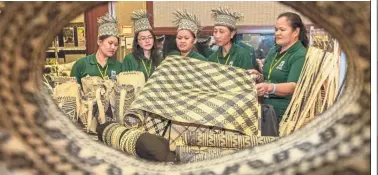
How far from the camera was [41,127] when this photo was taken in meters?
0.24

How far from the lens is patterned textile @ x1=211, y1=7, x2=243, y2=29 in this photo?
1335 mm

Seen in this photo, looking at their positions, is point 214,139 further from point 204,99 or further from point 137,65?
point 137,65

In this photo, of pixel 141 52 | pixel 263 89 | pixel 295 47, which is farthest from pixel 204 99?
pixel 141 52

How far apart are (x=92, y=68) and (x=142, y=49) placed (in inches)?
7.2

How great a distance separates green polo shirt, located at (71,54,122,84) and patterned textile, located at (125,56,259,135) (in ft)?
1.67

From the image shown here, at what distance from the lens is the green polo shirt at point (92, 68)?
1.39 metres

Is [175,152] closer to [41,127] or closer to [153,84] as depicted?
[153,84]

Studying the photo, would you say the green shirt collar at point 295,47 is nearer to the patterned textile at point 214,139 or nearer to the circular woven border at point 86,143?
the patterned textile at point 214,139

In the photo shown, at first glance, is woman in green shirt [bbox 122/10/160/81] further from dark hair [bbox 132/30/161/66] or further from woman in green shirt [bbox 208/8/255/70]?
woman in green shirt [bbox 208/8/255/70]

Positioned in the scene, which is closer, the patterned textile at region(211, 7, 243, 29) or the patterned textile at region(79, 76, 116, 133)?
the patterned textile at region(79, 76, 116, 133)

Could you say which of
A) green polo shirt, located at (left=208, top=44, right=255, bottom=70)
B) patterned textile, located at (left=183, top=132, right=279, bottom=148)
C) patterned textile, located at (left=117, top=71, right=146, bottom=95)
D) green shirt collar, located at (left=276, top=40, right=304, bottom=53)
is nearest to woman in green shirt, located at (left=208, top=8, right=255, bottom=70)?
green polo shirt, located at (left=208, top=44, right=255, bottom=70)

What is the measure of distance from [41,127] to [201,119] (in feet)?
1.90

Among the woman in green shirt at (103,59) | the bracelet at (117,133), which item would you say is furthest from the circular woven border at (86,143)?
the woman in green shirt at (103,59)

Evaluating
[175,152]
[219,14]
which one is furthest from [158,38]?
[175,152]
